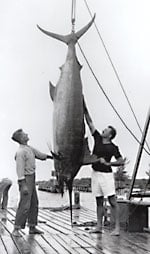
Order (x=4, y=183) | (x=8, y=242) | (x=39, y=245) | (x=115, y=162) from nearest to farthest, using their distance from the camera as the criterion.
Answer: (x=39, y=245)
(x=8, y=242)
(x=115, y=162)
(x=4, y=183)

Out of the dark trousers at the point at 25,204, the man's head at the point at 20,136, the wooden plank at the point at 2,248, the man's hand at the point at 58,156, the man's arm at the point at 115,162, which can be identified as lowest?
the wooden plank at the point at 2,248

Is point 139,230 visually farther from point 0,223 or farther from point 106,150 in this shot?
point 0,223

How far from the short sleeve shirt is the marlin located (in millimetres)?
2268

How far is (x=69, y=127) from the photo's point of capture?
4973 mm

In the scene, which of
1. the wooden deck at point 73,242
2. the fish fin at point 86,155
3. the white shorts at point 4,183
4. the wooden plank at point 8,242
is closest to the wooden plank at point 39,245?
the wooden deck at point 73,242

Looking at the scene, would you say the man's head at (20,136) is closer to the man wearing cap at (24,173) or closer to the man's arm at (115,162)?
the man wearing cap at (24,173)

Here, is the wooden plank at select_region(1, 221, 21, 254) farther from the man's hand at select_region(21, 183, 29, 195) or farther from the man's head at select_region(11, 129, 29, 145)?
the man's head at select_region(11, 129, 29, 145)

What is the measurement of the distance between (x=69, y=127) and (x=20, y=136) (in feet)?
9.35

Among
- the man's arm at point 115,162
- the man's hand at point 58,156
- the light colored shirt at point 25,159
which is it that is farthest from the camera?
the light colored shirt at point 25,159

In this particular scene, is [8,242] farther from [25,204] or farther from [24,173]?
[24,173]

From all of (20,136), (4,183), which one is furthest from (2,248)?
(4,183)

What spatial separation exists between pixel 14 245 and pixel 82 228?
2.44 metres

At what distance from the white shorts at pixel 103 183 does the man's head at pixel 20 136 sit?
113cm

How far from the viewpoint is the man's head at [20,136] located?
25.3 feet
